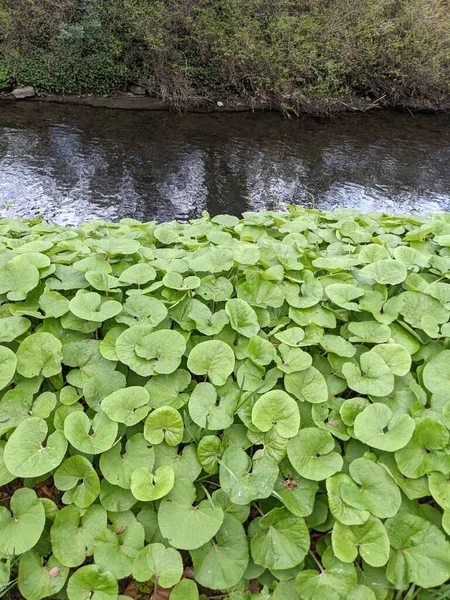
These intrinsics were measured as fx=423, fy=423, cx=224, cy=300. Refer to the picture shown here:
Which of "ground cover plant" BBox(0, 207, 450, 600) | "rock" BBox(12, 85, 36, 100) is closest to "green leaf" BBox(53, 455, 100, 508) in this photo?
"ground cover plant" BBox(0, 207, 450, 600)

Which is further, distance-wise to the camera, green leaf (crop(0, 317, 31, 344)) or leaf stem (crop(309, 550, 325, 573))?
green leaf (crop(0, 317, 31, 344))

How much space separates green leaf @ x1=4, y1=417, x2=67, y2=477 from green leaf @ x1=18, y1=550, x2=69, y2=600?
0.25m

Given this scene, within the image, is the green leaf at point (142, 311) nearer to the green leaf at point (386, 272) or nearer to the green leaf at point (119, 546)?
the green leaf at point (119, 546)

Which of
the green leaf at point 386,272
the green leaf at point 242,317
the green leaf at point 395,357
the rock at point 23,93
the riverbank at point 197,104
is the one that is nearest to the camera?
the green leaf at point 395,357

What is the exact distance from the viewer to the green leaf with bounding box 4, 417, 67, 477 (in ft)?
4.03

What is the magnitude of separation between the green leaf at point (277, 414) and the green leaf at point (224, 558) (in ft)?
0.96

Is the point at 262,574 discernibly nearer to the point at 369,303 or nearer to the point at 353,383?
the point at 353,383

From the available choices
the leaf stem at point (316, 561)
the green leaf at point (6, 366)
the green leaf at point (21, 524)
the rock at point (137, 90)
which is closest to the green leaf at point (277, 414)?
the leaf stem at point (316, 561)

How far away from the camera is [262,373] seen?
151 centimetres

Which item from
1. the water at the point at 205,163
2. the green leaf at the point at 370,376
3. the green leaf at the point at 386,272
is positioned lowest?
the water at the point at 205,163

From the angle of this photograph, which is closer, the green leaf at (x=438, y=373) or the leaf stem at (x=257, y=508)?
the leaf stem at (x=257, y=508)

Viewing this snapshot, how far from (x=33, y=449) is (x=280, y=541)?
78 centimetres

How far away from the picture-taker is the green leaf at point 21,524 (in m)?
1.17

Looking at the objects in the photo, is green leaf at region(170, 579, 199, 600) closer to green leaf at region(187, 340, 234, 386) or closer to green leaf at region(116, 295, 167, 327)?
green leaf at region(187, 340, 234, 386)
